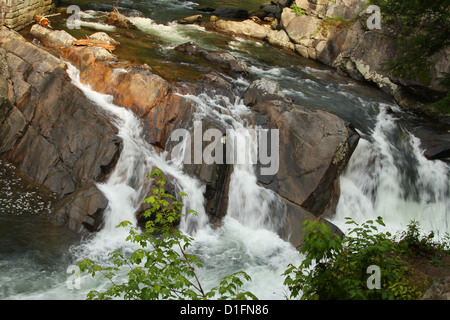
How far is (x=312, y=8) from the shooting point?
1923 centimetres

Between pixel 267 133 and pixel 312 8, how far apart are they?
10815 mm

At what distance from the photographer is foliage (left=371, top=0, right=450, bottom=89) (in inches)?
469

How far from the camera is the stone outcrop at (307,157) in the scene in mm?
10273

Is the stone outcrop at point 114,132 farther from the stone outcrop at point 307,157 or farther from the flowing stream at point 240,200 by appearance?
the flowing stream at point 240,200

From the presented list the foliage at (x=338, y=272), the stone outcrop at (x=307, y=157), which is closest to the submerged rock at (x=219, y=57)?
the stone outcrop at (x=307, y=157)

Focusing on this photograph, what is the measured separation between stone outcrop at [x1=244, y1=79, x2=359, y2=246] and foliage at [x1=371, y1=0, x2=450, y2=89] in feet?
12.8

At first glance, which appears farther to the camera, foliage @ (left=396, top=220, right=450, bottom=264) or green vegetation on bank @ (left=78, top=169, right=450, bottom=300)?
foliage @ (left=396, top=220, right=450, bottom=264)

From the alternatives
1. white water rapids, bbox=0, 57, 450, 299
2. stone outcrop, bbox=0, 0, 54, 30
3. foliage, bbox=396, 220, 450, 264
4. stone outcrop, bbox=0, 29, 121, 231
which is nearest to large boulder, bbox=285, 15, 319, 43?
white water rapids, bbox=0, 57, 450, 299

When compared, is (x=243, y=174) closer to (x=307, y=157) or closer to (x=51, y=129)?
(x=307, y=157)

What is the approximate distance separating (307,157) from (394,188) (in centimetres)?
296

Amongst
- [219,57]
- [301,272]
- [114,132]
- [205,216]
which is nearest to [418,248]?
[301,272]

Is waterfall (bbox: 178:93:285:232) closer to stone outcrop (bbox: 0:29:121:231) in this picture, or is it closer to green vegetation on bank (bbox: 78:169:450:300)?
stone outcrop (bbox: 0:29:121:231)

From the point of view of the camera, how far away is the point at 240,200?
10344 mm

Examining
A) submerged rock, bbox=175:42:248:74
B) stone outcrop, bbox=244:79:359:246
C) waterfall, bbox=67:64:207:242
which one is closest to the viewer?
waterfall, bbox=67:64:207:242
